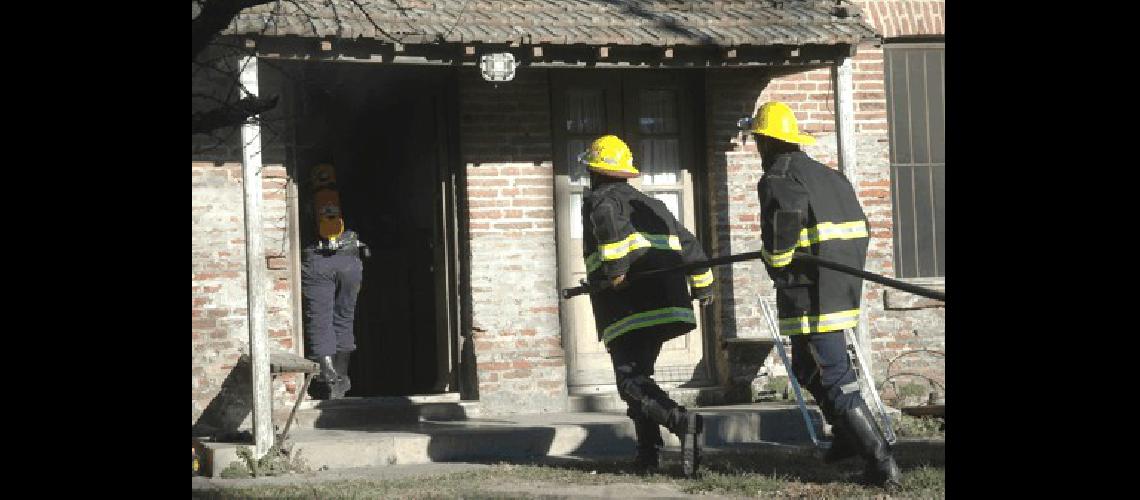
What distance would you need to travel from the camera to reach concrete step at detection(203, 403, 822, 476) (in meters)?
10.4

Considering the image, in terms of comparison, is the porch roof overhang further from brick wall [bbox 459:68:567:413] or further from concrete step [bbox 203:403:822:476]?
concrete step [bbox 203:403:822:476]

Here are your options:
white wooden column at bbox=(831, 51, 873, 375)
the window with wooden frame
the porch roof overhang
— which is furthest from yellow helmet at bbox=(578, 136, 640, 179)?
the window with wooden frame

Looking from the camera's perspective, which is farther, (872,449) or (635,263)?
(635,263)

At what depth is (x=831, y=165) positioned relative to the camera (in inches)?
507

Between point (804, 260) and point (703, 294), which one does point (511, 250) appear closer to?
point (703, 294)

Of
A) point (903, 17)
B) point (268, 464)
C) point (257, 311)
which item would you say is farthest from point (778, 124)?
point (903, 17)

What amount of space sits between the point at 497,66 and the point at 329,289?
7.33 feet

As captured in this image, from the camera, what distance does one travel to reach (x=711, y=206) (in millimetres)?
12828

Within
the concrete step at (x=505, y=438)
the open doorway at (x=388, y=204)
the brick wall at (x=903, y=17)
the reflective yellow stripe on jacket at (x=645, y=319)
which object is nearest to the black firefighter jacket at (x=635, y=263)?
the reflective yellow stripe on jacket at (x=645, y=319)

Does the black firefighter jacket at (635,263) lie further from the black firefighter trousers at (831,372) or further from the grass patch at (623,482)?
the black firefighter trousers at (831,372)
